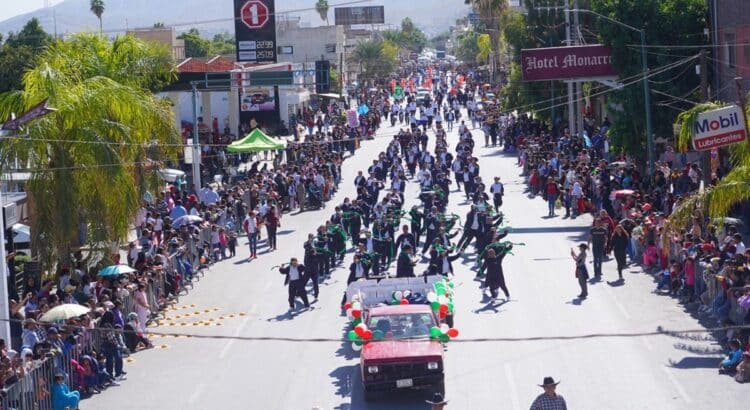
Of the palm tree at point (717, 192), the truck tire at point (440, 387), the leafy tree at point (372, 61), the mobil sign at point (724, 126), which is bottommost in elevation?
the truck tire at point (440, 387)

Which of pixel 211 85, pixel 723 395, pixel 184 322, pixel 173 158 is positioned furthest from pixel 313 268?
pixel 211 85

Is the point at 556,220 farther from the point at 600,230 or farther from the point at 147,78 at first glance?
the point at 147,78

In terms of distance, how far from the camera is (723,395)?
61.4 feet

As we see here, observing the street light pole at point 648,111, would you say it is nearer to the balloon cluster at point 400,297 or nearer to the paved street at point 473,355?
the paved street at point 473,355

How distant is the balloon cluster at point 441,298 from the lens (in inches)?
869

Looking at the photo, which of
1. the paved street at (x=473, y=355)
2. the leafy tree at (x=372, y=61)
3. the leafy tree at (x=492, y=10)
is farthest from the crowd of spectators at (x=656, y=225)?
the leafy tree at (x=372, y=61)

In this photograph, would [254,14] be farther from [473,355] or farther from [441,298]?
[473,355]

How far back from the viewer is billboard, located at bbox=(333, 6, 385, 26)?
162 m

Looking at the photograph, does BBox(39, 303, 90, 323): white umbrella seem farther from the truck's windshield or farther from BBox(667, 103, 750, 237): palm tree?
BBox(667, 103, 750, 237): palm tree

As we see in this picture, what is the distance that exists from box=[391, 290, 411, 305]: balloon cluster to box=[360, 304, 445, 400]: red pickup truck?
7.05ft

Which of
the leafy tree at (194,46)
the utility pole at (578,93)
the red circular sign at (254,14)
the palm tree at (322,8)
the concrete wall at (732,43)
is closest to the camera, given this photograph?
the concrete wall at (732,43)

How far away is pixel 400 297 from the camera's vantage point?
2253 centimetres

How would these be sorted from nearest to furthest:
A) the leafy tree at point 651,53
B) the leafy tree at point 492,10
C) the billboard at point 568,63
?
the leafy tree at point 651,53 < the billboard at point 568,63 < the leafy tree at point 492,10

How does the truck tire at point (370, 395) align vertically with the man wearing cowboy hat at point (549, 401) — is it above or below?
below
